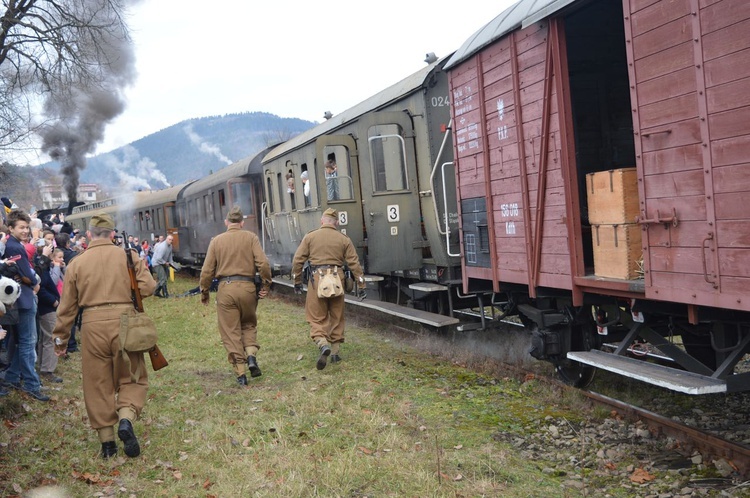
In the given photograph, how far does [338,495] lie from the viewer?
484cm

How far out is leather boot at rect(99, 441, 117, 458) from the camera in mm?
5982

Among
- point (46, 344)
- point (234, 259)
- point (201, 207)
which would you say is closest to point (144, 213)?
point (201, 207)

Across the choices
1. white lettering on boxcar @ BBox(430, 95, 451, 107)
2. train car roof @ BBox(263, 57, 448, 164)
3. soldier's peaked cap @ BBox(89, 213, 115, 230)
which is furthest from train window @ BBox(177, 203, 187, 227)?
soldier's peaked cap @ BBox(89, 213, 115, 230)

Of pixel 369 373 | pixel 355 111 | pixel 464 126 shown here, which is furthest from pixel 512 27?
pixel 355 111

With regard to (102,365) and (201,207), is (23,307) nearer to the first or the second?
(102,365)

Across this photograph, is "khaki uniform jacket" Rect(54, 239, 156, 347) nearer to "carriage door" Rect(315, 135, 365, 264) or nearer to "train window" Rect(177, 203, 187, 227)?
"carriage door" Rect(315, 135, 365, 264)

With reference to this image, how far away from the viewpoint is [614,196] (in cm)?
571

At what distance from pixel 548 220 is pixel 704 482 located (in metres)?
2.67

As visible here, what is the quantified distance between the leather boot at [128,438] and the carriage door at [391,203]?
5.61 m

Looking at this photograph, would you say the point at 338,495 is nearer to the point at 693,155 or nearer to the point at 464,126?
the point at 693,155

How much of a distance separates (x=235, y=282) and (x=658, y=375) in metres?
4.88

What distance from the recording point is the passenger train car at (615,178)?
4.55 meters

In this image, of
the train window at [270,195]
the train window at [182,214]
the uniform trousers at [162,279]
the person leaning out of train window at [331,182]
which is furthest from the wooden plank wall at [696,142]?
the train window at [182,214]

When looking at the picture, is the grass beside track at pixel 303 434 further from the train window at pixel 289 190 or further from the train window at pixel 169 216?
the train window at pixel 169 216
